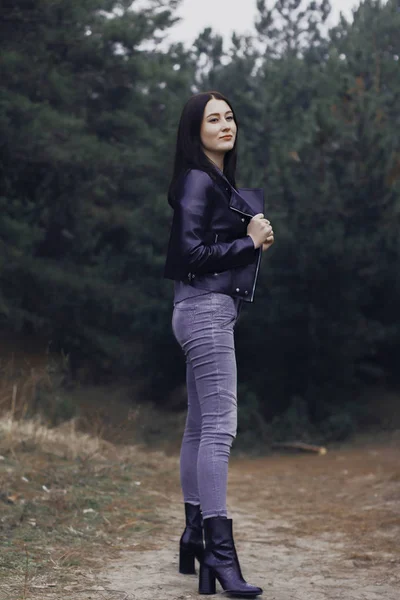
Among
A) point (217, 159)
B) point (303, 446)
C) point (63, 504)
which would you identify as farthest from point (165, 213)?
point (217, 159)

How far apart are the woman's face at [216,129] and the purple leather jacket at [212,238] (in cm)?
13

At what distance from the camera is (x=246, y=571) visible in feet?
12.1

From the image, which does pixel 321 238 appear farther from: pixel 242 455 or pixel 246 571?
pixel 246 571

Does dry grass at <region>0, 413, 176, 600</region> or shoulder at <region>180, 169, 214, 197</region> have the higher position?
shoulder at <region>180, 169, 214, 197</region>

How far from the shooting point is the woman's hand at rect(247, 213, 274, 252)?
3.36 meters

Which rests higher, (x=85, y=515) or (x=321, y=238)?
(x=321, y=238)

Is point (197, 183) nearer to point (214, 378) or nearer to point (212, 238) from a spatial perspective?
point (212, 238)

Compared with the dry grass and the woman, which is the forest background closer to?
the dry grass

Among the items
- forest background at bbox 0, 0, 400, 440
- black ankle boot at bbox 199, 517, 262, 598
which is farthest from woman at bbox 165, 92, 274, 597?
forest background at bbox 0, 0, 400, 440

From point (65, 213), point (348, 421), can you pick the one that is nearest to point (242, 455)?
point (348, 421)

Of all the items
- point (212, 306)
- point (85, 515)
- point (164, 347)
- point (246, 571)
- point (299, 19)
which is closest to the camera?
point (212, 306)

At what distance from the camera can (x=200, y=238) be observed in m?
3.28

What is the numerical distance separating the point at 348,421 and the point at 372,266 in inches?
96.6

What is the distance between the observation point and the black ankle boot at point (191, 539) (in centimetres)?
344
